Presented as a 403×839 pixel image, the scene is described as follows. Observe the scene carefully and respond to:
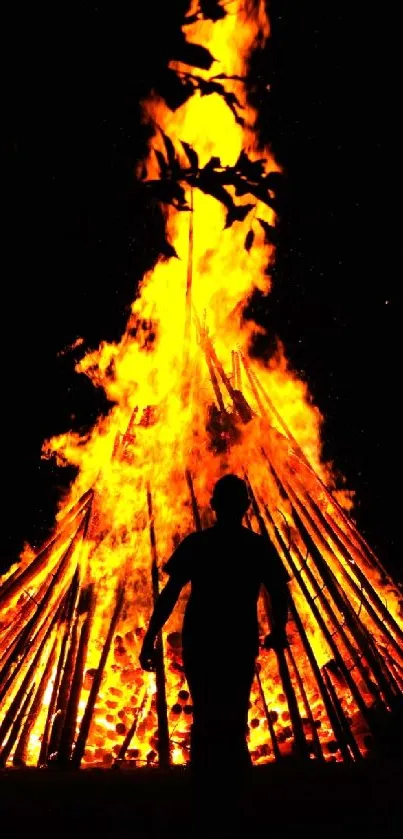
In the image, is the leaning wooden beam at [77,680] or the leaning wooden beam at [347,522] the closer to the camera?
the leaning wooden beam at [77,680]

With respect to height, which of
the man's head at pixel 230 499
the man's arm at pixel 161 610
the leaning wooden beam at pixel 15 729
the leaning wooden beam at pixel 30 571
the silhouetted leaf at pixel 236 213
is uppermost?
the leaning wooden beam at pixel 30 571

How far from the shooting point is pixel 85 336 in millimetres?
6707

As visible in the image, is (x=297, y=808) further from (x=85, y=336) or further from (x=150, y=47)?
(x=85, y=336)

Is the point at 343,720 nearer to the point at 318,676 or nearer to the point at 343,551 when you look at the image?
the point at 318,676

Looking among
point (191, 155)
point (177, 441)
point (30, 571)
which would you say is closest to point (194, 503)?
point (177, 441)

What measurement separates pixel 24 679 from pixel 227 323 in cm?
353

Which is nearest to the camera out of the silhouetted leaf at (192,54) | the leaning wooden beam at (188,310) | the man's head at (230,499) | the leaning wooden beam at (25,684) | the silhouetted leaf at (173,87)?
the silhouetted leaf at (192,54)

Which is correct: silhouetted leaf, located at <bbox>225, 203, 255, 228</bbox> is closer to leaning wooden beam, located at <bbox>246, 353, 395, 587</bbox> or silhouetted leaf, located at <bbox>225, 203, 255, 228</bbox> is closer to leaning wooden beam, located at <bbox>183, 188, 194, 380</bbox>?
leaning wooden beam, located at <bbox>183, 188, 194, 380</bbox>

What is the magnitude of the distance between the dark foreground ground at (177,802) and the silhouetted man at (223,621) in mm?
240

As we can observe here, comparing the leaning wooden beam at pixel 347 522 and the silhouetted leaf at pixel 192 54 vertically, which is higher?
the leaning wooden beam at pixel 347 522

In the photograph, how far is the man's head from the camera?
251 centimetres

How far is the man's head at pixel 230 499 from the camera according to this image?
251 centimetres

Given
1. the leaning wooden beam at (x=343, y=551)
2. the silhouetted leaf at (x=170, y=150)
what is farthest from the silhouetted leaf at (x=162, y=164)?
the leaning wooden beam at (x=343, y=551)

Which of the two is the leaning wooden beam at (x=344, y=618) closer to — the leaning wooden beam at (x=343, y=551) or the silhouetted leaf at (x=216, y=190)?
the leaning wooden beam at (x=343, y=551)
